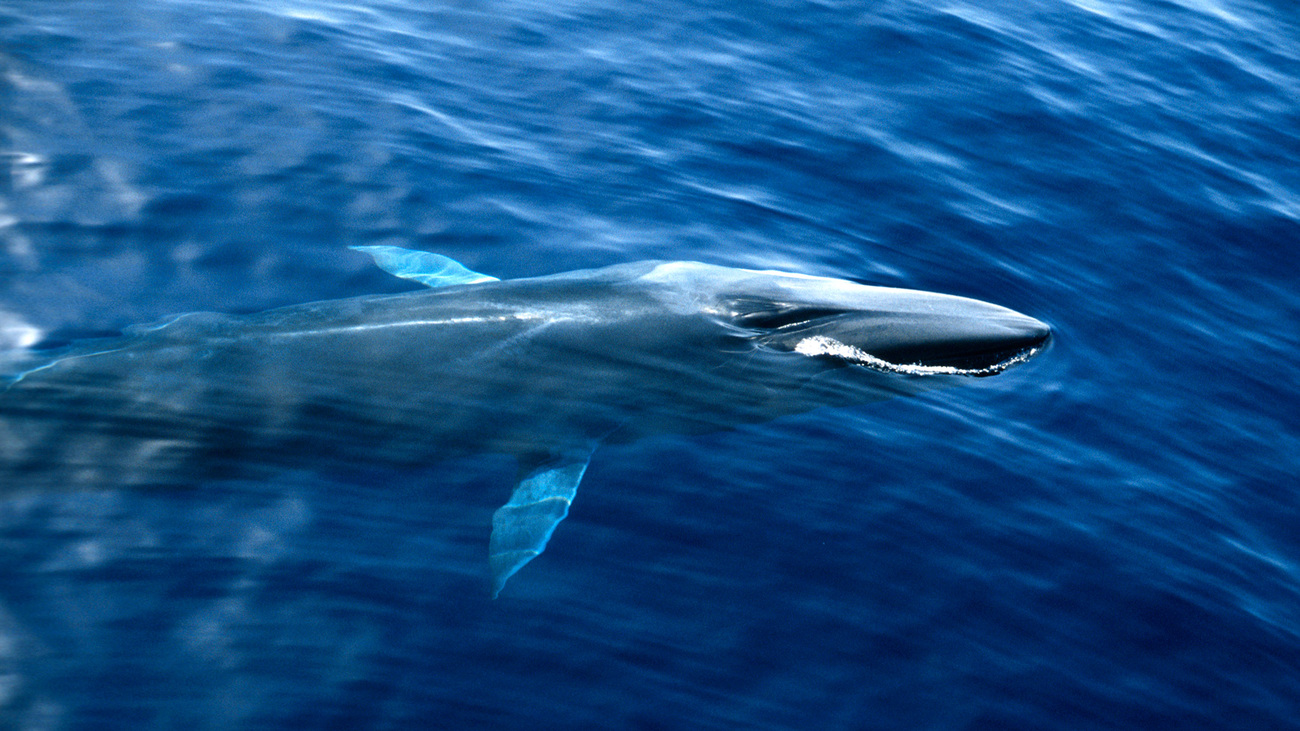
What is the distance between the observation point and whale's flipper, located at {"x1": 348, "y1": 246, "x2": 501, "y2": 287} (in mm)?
12102

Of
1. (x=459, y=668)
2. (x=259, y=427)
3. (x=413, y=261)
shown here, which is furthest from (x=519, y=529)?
(x=413, y=261)

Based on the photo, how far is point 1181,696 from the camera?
8.94 metres

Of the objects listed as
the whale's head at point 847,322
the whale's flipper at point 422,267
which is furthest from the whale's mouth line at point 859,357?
the whale's flipper at point 422,267

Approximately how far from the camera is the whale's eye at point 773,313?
1142cm

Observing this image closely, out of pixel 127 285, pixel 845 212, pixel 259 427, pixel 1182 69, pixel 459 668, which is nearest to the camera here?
pixel 459 668

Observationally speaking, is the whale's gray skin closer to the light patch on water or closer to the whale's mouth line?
the whale's mouth line

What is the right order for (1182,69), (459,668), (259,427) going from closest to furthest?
(459,668)
(259,427)
(1182,69)

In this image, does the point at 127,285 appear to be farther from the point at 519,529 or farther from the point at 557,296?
the point at 519,529

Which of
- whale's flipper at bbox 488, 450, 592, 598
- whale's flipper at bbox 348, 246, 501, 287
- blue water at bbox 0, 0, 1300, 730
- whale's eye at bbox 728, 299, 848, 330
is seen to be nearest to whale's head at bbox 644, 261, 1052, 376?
whale's eye at bbox 728, 299, 848, 330

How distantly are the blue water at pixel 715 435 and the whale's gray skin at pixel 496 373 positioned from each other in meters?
0.32

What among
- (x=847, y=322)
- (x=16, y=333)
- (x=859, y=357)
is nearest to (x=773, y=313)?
(x=847, y=322)

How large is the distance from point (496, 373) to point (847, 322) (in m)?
3.55

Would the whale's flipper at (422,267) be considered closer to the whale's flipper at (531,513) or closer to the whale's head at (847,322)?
the whale's head at (847,322)

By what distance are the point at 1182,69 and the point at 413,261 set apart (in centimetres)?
1587
